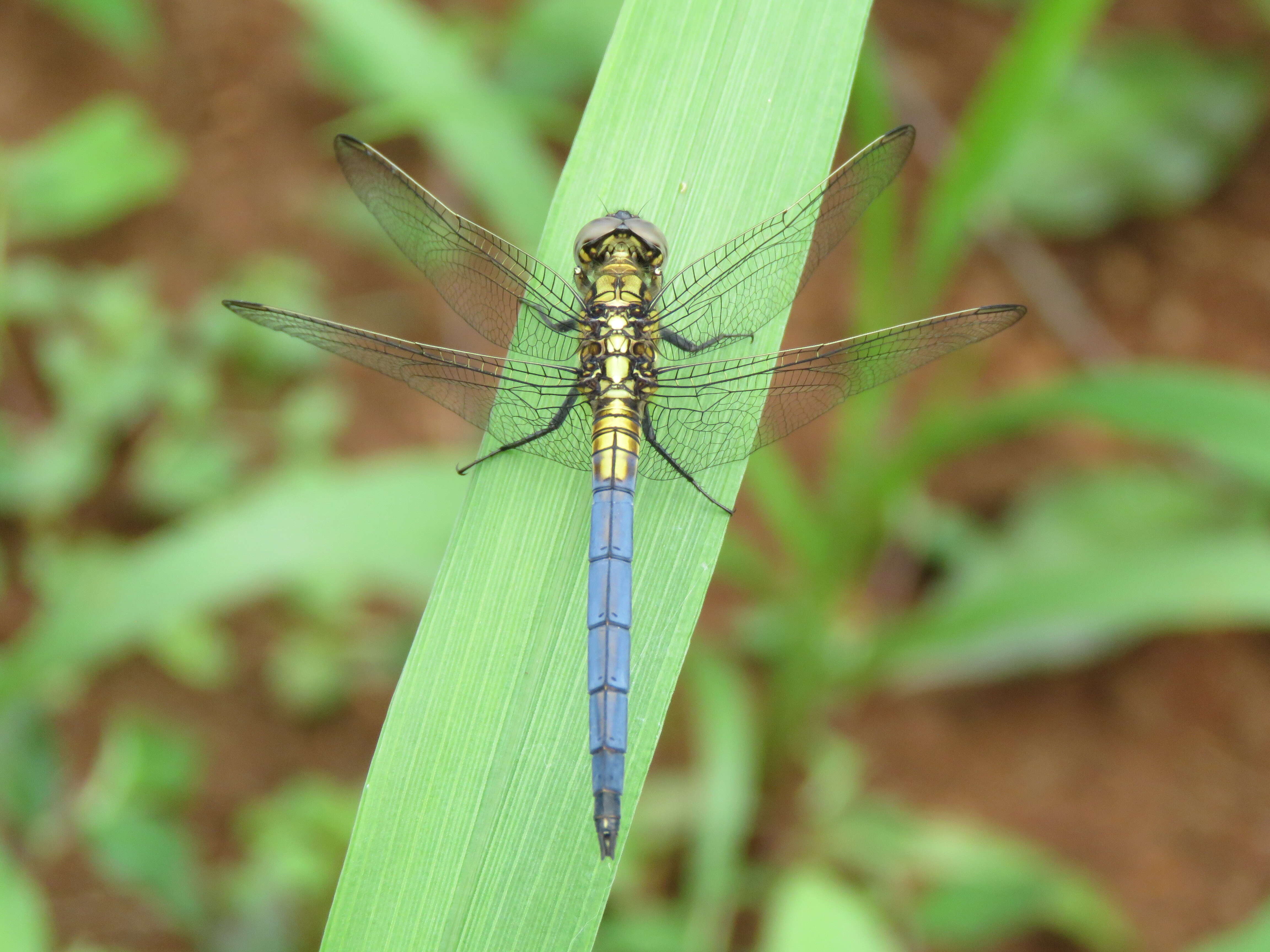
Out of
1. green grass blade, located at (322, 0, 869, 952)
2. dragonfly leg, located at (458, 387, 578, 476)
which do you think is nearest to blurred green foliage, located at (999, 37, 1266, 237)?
green grass blade, located at (322, 0, 869, 952)

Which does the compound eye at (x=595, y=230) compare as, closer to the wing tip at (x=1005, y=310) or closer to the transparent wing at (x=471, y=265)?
the transparent wing at (x=471, y=265)

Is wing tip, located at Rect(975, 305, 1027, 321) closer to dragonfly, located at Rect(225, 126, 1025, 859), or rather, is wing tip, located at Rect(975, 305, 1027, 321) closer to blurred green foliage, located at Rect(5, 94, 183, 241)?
dragonfly, located at Rect(225, 126, 1025, 859)

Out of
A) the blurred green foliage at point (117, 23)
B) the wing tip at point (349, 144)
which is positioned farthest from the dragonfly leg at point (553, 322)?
the blurred green foliage at point (117, 23)

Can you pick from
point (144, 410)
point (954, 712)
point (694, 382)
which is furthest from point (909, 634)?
point (144, 410)

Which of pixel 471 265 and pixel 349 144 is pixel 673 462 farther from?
pixel 349 144

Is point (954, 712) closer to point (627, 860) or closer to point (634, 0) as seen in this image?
point (627, 860)
